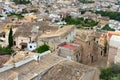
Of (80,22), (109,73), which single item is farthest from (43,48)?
(80,22)

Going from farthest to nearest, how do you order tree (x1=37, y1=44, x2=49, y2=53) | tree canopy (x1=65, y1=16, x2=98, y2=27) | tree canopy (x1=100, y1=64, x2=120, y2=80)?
tree canopy (x1=65, y1=16, x2=98, y2=27) < tree (x1=37, y1=44, x2=49, y2=53) < tree canopy (x1=100, y1=64, x2=120, y2=80)

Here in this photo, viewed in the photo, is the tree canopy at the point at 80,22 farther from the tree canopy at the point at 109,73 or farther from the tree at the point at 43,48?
the tree canopy at the point at 109,73

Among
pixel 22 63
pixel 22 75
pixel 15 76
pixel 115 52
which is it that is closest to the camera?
pixel 15 76

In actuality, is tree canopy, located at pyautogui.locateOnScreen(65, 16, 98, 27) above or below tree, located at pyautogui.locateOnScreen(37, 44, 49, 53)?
below

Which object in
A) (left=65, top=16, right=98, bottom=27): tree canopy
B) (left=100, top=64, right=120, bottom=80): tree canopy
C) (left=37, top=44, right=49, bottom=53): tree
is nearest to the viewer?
(left=100, top=64, right=120, bottom=80): tree canopy

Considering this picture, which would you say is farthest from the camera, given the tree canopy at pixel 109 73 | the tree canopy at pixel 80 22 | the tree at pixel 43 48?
the tree canopy at pixel 80 22

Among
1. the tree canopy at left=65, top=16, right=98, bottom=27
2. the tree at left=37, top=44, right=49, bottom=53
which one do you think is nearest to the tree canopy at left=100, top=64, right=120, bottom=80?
the tree at left=37, top=44, right=49, bottom=53

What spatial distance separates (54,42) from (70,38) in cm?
295

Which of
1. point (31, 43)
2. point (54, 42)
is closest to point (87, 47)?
point (54, 42)

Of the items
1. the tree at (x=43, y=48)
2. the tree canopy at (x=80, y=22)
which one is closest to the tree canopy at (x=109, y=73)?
the tree at (x=43, y=48)

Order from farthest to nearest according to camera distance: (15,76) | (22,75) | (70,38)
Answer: (70,38)
(22,75)
(15,76)

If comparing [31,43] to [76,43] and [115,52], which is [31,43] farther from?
[115,52]

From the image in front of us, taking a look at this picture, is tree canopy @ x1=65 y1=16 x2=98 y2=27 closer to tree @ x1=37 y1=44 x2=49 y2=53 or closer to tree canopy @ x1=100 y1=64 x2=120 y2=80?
tree @ x1=37 y1=44 x2=49 y2=53

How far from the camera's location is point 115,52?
22.7 m
